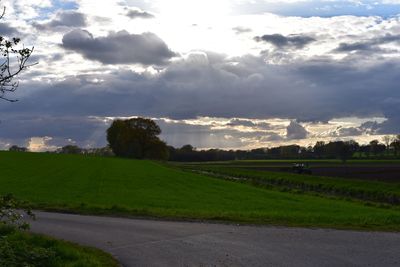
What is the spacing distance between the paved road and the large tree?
116m

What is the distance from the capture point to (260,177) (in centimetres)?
7375

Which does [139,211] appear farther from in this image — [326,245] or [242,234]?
[326,245]

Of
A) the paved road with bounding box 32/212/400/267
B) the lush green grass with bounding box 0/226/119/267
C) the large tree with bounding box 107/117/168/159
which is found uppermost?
the large tree with bounding box 107/117/168/159

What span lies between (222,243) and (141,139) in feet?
406

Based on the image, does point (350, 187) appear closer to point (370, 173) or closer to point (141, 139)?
point (370, 173)

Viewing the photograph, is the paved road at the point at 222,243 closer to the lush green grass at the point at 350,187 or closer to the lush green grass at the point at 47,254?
the lush green grass at the point at 47,254

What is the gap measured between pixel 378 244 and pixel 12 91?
9812mm

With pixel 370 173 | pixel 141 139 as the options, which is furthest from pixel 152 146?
pixel 370 173

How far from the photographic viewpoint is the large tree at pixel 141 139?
134750 mm

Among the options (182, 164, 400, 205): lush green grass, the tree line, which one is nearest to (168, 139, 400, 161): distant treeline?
the tree line

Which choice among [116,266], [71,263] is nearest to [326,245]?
[116,266]

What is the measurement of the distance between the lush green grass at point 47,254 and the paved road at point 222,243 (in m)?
0.59

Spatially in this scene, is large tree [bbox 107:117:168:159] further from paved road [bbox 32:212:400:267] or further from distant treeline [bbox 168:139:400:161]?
paved road [bbox 32:212:400:267]

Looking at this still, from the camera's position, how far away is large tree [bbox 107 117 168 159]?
442 feet
